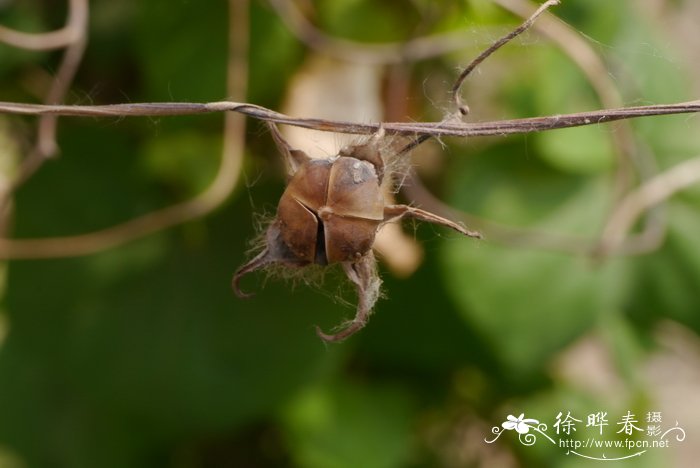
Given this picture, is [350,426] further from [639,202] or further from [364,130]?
[364,130]

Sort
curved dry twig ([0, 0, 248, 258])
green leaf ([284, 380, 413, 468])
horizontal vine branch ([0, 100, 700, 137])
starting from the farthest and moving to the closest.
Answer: green leaf ([284, 380, 413, 468]) → curved dry twig ([0, 0, 248, 258]) → horizontal vine branch ([0, 100, 700, 137])

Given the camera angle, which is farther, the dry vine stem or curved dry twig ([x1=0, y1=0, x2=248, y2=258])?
curved dry twig ([x1=0, y1=0, x2=248, y2=258])

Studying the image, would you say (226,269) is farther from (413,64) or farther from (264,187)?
(413,64)

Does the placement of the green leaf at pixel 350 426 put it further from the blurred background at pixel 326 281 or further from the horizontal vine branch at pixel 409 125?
the horizontal vine branch at pixel 409 125

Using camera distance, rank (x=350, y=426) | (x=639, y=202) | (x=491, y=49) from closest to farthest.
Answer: (x=491, y=49), (x=639, y=202), (x=350, y=426)

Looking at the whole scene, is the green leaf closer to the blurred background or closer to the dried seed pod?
the blurred background

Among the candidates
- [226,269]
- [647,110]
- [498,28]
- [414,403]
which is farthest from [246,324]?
[647,110]

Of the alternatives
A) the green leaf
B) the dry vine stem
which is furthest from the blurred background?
the dry vine stem

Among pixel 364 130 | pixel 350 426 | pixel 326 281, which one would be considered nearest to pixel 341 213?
pixel 364 130
